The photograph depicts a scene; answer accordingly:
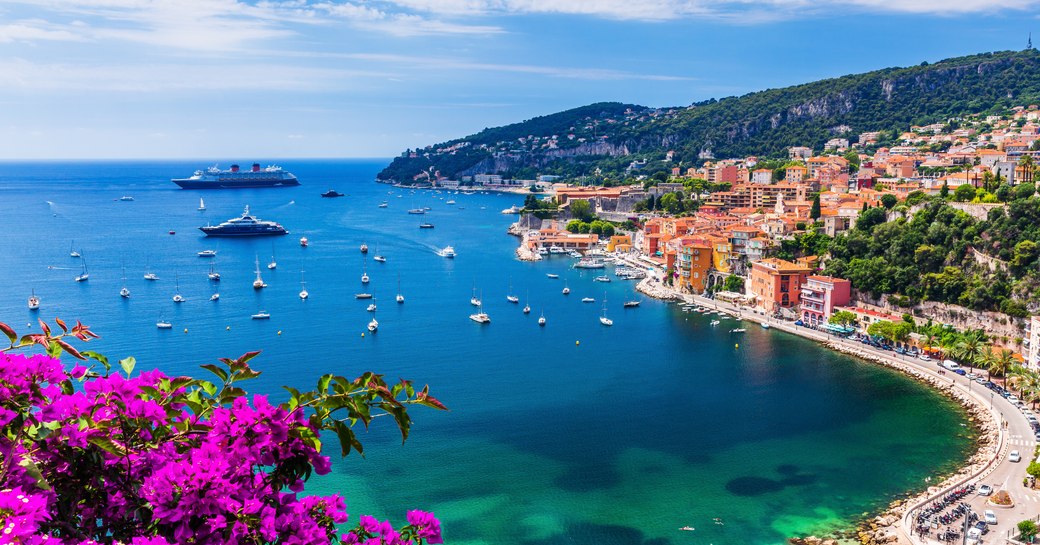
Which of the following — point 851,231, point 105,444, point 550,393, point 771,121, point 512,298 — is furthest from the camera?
point 771,121

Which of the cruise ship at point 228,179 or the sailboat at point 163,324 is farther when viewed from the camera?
the cruise ship at point 228,179

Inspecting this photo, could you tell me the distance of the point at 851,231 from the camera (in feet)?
99.8

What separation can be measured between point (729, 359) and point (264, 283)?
20.7 meters

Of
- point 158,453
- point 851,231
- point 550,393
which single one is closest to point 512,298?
point 550,393

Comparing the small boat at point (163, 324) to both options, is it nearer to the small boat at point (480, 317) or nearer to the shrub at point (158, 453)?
the small boat at point (480, 317)

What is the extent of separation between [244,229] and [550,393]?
3703 centimetres

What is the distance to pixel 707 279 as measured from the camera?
32.6 metres

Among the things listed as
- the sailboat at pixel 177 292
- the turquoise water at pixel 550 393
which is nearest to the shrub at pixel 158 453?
the turquoise water at pixel 550 393

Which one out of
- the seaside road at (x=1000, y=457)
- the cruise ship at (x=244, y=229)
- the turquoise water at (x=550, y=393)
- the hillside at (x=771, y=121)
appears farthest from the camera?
the hillside at (x=771, y=121)

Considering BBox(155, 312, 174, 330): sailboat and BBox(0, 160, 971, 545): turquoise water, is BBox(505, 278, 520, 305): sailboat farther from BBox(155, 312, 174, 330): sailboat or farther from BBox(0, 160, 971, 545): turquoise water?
BBox(155, 312, 174, 330): sailboat

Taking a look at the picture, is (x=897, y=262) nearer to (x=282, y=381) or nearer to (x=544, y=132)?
(x=282, y=381)

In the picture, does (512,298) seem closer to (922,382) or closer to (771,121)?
(922,382)

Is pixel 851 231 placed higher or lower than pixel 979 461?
higher

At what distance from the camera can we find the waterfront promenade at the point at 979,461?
12500 mm
